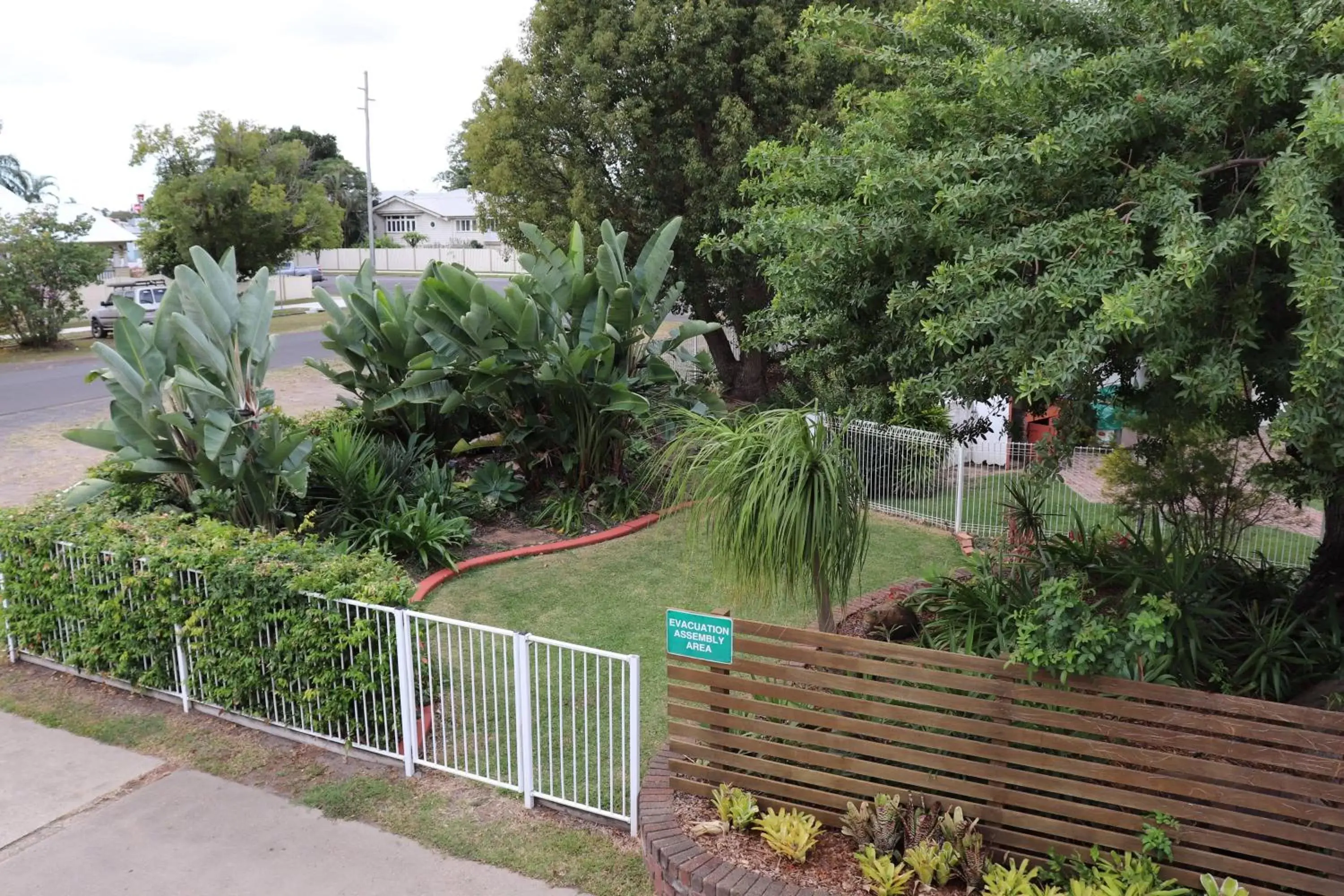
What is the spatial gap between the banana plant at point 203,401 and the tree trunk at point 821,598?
5.17 m

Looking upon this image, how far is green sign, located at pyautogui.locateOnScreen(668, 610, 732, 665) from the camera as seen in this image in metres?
5.62

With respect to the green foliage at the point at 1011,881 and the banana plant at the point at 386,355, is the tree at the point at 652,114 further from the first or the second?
the green foliage at the point at 1011,881

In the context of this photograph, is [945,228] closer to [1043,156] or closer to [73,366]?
[1043,156]

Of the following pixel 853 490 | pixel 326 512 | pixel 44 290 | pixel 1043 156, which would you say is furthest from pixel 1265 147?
pixel 44 290

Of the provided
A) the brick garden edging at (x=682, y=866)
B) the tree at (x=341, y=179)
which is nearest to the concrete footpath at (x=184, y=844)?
the brick garden edging at (x=682, y=866)

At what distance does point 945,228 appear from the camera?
17.5ft

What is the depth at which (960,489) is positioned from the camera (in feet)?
40.4

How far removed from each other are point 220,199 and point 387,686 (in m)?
30.9

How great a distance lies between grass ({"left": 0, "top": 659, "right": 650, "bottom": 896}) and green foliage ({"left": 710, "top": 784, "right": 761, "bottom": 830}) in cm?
57

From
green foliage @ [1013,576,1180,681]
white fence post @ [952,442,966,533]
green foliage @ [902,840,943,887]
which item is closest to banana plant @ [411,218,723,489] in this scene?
white fence post @ [952,442,966,533]

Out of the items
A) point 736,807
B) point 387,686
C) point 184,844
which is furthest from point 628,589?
point 184,844

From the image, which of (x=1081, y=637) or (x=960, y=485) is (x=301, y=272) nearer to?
(x=960, y=485)

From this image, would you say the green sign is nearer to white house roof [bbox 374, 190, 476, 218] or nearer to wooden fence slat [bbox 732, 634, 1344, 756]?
wooden fence slat [bbox 732, 634, 1344, 756]

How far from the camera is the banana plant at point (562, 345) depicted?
444 inches
